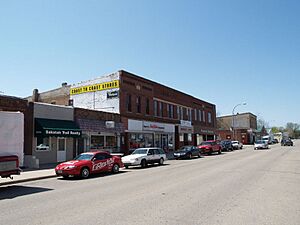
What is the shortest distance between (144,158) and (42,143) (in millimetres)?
8108

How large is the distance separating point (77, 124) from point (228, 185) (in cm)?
1706

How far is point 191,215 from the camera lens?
7.43 m

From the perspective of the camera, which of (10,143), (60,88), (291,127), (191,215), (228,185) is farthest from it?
(291,127)

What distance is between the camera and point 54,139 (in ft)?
80.3

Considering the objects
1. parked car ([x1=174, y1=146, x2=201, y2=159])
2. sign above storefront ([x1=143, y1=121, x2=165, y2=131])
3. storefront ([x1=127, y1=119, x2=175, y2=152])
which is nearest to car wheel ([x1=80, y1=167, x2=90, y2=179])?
parked car ([x1=174, y1=146, x2=201, y2=159])

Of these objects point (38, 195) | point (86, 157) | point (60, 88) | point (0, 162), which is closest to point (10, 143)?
point (0, 162)

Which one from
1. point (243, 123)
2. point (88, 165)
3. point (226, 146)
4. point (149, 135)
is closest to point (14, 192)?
point (88, 165)

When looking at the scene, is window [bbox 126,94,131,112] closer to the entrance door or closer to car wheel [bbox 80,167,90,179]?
the entrance door

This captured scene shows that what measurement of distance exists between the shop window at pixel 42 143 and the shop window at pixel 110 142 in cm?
743

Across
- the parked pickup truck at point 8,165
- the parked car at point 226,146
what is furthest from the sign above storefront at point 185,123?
the parked pickup truck at point 8,165

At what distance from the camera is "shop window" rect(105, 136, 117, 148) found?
30388mm

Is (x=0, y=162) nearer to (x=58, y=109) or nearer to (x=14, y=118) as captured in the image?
(x=14, y=118)

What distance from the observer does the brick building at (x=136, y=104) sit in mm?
33125

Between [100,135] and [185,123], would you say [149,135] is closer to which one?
[100,135]
